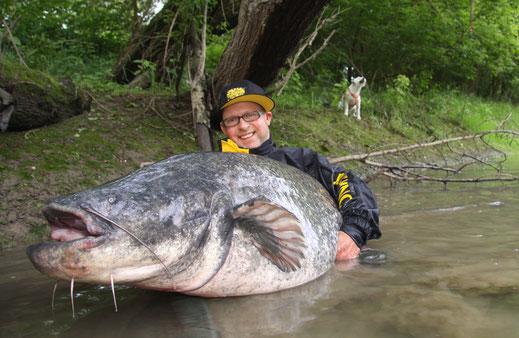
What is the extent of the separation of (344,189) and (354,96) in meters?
7.30

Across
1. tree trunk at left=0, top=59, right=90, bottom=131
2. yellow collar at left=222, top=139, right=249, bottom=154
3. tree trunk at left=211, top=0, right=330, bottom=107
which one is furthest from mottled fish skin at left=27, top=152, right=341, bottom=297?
A: tree trunk at left=0, top=59, right=90, bottom=131

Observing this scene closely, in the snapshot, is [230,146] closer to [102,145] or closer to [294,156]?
[294,156]

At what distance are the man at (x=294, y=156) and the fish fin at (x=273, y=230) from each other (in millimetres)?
916

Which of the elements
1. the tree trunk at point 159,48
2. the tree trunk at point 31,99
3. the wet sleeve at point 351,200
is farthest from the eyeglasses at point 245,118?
the tree trunk at point 159,48

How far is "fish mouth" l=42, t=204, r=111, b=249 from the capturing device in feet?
5.27

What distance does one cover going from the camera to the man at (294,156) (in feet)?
9.64

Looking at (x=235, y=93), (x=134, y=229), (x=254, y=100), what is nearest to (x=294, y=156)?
(x=254, y=100)

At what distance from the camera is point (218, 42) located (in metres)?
9.31

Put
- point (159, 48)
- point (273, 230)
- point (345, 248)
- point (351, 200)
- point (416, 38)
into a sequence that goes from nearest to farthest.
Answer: point (273, 230) → point (345, 248) → point (351, 200) → point (159, 48) → point (416, 38)

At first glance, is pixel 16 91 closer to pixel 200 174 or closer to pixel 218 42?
pixel 200 174

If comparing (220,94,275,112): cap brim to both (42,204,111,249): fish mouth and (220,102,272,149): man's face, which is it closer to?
(220,102,272,149): man's face

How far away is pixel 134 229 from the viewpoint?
66.4 inches

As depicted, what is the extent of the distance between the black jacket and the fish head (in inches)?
51.5

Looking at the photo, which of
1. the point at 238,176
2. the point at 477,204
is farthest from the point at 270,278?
the point at 477,204
